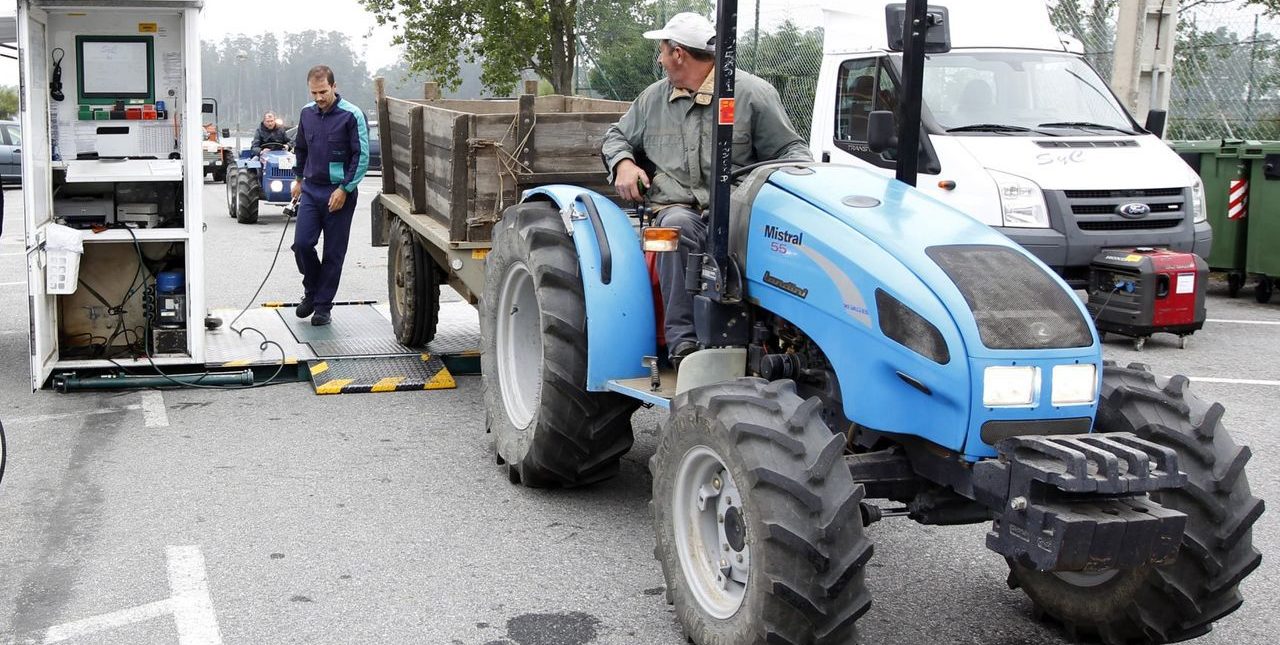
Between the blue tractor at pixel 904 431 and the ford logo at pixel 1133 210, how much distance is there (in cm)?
573

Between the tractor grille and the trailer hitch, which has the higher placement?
the tractor grille

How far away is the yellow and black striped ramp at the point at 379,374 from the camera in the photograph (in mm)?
8344

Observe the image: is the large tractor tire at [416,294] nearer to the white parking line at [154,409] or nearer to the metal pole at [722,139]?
the white parking line at [154,409]

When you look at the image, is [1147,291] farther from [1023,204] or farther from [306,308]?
[306,308]

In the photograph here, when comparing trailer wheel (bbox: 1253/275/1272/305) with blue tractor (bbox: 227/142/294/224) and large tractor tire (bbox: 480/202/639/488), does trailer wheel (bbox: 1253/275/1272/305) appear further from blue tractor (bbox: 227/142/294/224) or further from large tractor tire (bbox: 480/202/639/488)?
blue tractor (bbox: 227/142/294/224)

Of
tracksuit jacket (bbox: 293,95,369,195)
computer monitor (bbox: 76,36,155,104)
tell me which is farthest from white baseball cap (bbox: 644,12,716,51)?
tracksuit jacket (bbox: 293,95,369,195)

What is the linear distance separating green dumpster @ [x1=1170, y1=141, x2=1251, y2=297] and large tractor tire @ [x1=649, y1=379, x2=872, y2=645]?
9949 millimetres

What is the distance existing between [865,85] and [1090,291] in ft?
7.94

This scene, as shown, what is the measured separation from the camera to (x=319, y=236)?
33.0 ft

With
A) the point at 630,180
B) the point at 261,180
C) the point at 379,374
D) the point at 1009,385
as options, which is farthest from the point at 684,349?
the point at 261,180

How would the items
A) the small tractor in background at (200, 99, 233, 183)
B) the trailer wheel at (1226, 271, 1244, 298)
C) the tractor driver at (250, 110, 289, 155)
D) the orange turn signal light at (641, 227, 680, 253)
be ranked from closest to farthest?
1. the orange turn signal light at (641, 227, 680, 253)
2. the trailer wheel at (1226, 271, 1244, 298)
3. the tractor driver at (250, 110, 289, 155)
4. the small tractor in background at (200, 99, 233, 183)

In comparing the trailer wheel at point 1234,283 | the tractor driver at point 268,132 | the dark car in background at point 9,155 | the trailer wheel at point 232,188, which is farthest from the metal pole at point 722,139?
the dark car in background at point 9,155

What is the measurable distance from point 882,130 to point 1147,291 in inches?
215

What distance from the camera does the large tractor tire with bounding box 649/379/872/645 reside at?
12.8ft
